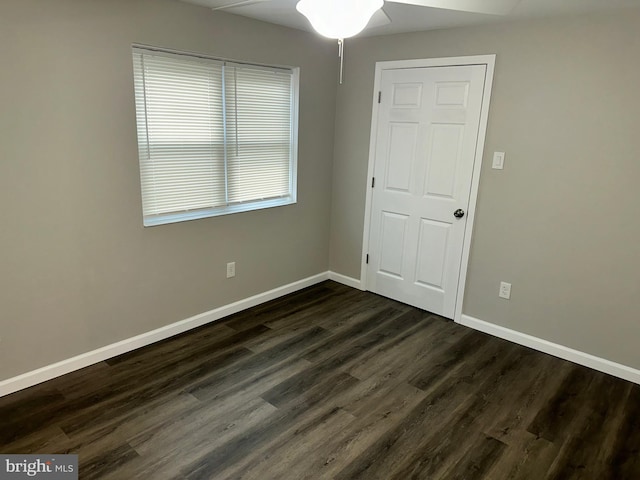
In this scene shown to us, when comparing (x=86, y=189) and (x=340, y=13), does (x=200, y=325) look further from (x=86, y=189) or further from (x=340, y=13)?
(x=340, y=13)

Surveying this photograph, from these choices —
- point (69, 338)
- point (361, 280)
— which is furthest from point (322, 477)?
point (361, 280)

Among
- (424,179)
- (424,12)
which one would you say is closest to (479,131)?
(424,179)

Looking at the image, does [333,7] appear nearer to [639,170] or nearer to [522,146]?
[522,146]

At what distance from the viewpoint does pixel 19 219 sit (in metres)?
2.29

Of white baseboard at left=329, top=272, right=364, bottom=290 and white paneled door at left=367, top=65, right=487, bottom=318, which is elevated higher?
white paneled door at left=367, top=65, right=487, bottom=318

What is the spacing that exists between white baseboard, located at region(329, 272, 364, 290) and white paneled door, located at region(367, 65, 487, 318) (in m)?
0.26

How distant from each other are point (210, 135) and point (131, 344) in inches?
61.2

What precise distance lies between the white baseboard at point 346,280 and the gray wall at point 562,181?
3.61 feet

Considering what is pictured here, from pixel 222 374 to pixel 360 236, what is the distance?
191 centimetres

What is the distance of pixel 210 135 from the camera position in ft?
10.1

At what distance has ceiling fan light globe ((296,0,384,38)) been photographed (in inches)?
63.3

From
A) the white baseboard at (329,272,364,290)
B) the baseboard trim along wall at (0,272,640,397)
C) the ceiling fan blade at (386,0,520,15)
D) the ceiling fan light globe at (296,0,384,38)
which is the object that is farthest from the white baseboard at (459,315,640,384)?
the ceiling fan light globe at (296,0,384,38)

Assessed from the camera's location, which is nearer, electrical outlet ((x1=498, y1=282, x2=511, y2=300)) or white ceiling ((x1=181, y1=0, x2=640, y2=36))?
white ceiling ((x1=181, y1=0, x2=640, y2=36))

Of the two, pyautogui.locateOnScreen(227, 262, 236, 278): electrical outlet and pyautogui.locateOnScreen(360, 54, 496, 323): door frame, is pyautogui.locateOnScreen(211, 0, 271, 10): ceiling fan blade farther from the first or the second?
pyautogui.locateOnScreen(227, 262, 236, 278): electrical outlet
